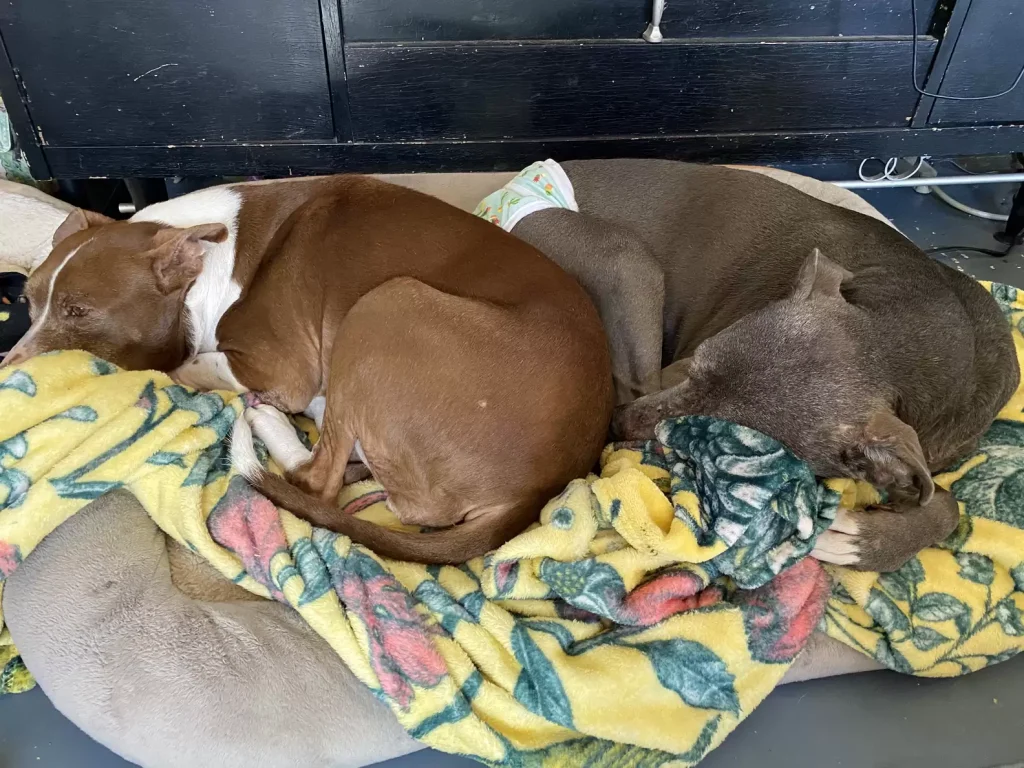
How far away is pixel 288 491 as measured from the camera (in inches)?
77.5

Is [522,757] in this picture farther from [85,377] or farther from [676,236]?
[676,236]

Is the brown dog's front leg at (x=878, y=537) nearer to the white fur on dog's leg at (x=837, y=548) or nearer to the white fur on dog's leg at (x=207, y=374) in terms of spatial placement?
the white fur on dog's leg at (x=837, y=548)

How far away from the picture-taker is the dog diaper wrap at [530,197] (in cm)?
275

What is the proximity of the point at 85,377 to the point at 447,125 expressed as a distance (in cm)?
170

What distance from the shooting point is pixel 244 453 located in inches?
80.2

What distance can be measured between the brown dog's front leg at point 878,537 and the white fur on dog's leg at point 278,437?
1.36 m

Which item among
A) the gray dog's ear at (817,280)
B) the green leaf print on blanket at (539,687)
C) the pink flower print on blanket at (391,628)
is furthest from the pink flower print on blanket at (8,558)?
the gray dog's ear at (817,280)

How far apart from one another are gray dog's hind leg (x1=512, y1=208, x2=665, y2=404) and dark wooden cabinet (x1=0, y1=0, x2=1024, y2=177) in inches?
30.0

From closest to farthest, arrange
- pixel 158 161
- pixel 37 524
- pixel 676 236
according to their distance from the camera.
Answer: pixel 37 524 < pixel 676 236 < pixel 158 161

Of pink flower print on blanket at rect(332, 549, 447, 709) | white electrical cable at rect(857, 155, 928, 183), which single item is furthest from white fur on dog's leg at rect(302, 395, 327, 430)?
white electrical cable at rect(857, 155, 928, 183)

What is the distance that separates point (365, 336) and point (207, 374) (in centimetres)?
60

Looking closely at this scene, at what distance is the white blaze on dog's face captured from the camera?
7.21ft

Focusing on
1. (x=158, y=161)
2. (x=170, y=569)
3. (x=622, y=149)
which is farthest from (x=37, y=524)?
(x=622, y=149)

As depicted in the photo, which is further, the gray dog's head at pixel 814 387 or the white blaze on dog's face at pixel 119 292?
the white blaze on dog's face at pixel 119 292
